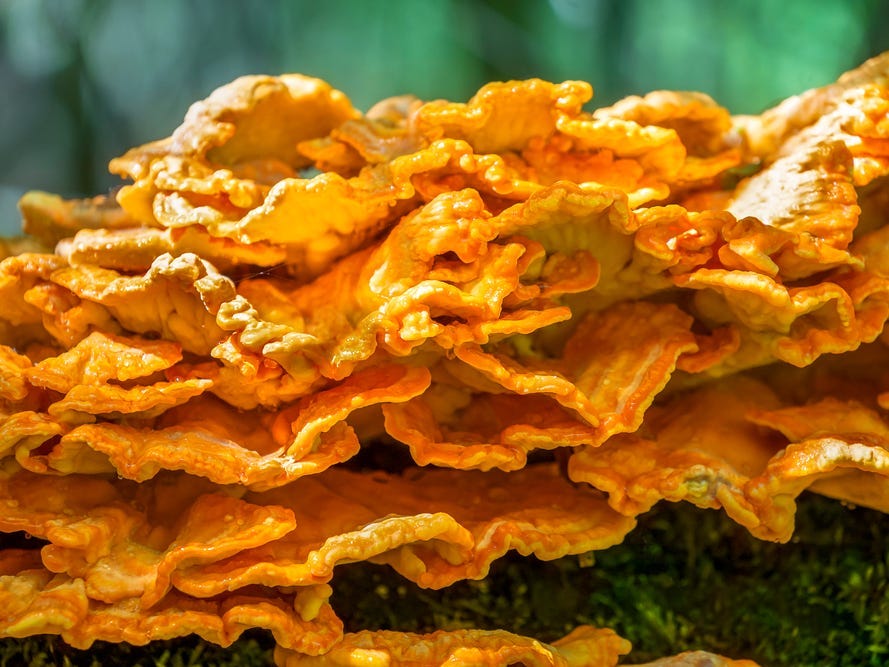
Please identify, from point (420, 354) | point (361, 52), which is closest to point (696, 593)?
point (420, 354)

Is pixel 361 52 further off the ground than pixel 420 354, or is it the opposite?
pixel 361 52

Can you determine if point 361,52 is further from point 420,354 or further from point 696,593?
point 696,593

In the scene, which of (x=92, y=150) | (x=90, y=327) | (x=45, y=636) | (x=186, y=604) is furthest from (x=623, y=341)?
(x=92, y=150)

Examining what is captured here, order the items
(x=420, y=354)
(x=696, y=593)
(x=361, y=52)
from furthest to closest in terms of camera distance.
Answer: (x=361, y=52), (x=696, y=593), (x=420, y=354)

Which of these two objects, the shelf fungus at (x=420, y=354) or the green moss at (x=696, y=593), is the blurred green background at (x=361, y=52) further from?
the green moss at (x=696, y=593)

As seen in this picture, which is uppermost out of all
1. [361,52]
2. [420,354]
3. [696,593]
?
[361,52]
